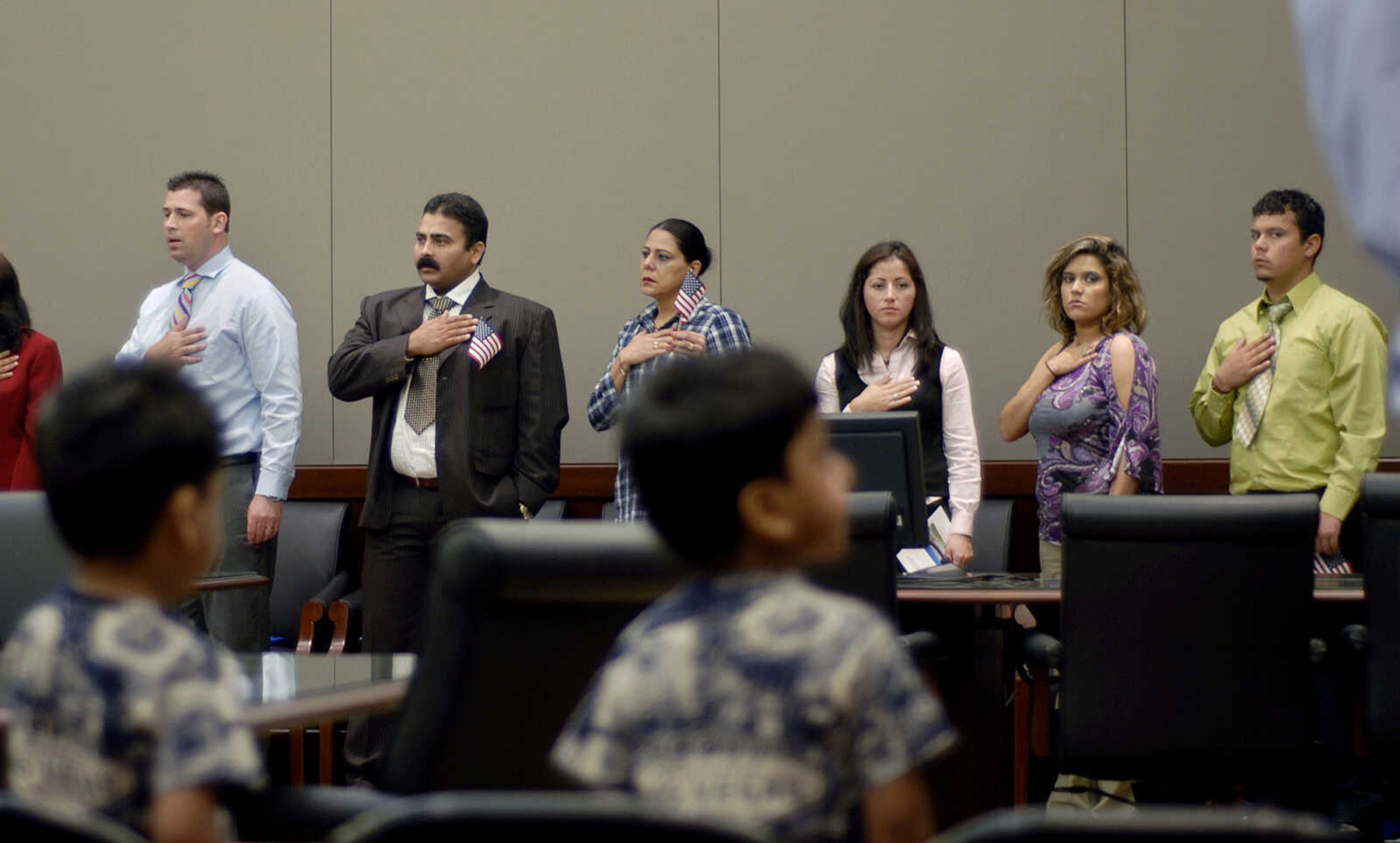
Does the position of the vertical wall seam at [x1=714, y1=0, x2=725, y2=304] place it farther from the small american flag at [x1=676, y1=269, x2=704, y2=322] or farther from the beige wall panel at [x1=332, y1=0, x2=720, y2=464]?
the small american flag at [x1=676, y1=269, x2=704, y2=322]

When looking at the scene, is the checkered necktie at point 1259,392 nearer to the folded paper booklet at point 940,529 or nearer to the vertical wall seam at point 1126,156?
the folded paper booklet at point 940,529

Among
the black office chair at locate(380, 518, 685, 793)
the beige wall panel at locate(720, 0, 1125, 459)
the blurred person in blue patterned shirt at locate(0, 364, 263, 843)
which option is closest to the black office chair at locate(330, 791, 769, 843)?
the blurred person in blue patterned shirt at locate(0, 364, 263, 843)

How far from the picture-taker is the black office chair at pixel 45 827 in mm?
1001

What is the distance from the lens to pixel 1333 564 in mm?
4215

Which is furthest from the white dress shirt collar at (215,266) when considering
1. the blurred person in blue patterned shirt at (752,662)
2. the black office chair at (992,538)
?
the blurred person in blue patterned shirt at (752,662)

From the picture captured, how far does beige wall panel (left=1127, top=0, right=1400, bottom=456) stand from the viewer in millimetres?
5461

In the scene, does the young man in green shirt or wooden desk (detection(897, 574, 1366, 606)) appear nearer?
wooden desk (detection(897, 574, 1366, 606))

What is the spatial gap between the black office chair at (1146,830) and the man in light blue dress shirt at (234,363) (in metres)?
3.71

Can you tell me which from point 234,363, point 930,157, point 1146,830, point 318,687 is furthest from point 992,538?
point 1146,830

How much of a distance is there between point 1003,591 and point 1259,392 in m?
1.40

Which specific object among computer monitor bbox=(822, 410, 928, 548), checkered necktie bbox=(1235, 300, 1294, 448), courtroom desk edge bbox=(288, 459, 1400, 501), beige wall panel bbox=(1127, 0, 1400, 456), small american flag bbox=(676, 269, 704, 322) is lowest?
courtroom desk edge bbox=(288, 459, 1400, 501)

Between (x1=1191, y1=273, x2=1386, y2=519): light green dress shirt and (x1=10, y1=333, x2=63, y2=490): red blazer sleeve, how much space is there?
3.46m

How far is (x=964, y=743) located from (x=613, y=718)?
2.59 metres

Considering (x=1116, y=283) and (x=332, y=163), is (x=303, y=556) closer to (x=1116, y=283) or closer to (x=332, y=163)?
(x=332, y=163)
